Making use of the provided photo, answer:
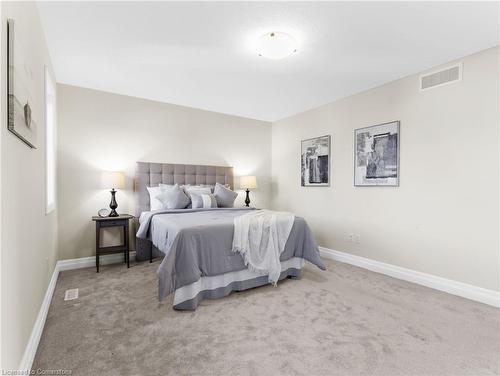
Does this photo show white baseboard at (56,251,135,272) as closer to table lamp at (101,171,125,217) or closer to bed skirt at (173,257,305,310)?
table lamp at (101,171,125,217)

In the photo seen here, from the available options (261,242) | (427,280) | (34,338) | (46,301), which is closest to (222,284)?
(261,242)

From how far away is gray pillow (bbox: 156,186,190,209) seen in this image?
3.72m

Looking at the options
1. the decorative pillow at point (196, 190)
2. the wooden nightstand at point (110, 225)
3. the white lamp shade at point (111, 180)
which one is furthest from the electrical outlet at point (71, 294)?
the decorative pillow at point (196, 190)

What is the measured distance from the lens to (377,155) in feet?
11.5

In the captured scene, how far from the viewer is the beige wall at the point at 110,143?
11.6ft

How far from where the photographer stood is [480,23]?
7.11 ft

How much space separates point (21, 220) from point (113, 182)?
84.8 inches

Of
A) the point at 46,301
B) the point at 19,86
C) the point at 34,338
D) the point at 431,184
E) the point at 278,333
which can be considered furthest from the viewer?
the point at 431,184

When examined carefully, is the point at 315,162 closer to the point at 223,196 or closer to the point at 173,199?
the point at 223,196

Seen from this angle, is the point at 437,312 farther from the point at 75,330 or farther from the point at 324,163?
the point at 75,330

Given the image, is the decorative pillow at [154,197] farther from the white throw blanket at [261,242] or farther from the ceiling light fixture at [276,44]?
the ceiling light fixture at [276,44]

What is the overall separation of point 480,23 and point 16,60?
3376 millimetres

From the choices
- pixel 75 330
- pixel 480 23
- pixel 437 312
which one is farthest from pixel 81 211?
pixel 480 23

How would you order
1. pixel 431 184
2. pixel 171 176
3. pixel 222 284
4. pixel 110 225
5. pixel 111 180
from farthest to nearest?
pixel 171 176 → pixel 111 180 → pixel 110 225 → pixel 431 184 → pixel 222 284
